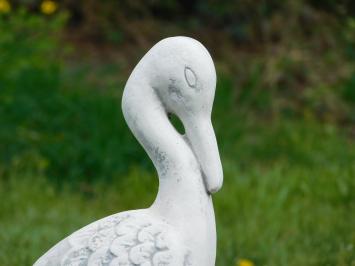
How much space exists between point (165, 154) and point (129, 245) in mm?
322

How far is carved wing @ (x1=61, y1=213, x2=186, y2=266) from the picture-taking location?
2625 millimetres

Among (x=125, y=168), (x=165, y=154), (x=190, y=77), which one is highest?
(x=190, y=77)

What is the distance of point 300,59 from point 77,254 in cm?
503

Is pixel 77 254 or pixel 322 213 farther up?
pixel 77 254

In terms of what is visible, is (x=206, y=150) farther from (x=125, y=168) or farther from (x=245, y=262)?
(x=125, y=168)

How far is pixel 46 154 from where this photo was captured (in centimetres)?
603

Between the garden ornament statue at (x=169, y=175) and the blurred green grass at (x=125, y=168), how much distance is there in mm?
1647

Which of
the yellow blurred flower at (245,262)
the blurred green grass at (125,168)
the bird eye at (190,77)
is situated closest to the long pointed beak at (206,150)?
the bird eye at (190,77)

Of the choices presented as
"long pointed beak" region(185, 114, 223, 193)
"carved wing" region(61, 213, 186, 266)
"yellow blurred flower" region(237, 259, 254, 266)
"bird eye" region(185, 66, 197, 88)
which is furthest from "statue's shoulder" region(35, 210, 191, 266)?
"yellow blurred flower" region(237, 259, 254, 266)

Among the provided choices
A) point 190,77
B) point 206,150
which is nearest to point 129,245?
point 206,150

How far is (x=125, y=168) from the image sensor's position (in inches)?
238

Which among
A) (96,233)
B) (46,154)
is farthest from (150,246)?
(46,154)

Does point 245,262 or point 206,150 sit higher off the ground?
point 206,150

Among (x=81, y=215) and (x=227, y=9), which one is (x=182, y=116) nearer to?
(x=81, y=215)
